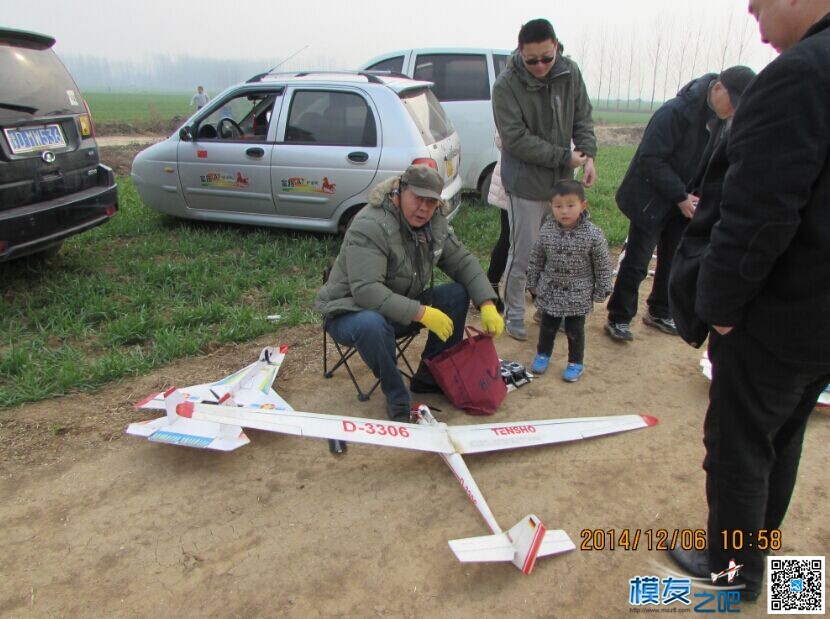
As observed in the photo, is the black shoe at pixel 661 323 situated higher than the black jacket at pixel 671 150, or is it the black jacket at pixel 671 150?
the black jacket at pixel 671 150

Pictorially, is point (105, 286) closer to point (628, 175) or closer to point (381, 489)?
point (381, 489)

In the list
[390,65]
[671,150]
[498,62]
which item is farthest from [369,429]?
[390,65]

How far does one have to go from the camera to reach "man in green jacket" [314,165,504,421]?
114 inches

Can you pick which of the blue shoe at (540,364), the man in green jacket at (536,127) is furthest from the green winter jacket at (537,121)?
the blue shoe at (540,364)

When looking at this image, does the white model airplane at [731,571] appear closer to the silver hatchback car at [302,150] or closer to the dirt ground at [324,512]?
the dirt ground at [324,512]

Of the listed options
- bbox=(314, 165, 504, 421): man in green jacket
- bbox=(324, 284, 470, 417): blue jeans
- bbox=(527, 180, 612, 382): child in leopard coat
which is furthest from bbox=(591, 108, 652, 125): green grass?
bbox=(314, 165, 504, 421): man in green jacket

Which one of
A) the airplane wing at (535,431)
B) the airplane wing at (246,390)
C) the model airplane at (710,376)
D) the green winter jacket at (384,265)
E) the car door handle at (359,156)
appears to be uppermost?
the car door handle at (359,156)

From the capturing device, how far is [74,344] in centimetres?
392

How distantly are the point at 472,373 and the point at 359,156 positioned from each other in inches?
119

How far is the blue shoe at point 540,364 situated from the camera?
3709 mm

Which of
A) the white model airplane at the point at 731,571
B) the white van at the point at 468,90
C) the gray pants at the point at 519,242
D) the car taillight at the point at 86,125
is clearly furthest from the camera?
the white van at the point at 468,90

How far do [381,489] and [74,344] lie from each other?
259 cm

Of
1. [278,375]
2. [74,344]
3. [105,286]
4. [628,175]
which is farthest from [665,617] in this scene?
[105,286]

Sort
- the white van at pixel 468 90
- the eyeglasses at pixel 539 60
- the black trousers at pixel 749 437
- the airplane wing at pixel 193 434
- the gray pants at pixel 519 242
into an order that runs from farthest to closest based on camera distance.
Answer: the white van at pixel 468 90 < the gray pants at pixel 519 242 < the eyeglasses at pixel 539 60 < the airplane wing at pixel 193 434 < the black trousers at pixel 749 437
